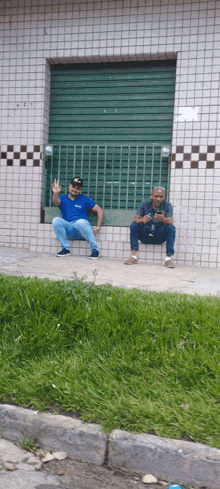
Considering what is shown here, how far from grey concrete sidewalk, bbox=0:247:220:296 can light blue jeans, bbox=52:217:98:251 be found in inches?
10.1

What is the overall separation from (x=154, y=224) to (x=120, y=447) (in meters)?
4.39

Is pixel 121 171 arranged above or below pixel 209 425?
above

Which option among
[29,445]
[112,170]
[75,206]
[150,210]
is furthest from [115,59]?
[29,445]

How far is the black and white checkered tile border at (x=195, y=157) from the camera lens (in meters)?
6.49

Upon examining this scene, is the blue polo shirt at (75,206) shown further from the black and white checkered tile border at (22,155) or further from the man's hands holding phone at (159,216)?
the man's hands holding phone at (159,216)

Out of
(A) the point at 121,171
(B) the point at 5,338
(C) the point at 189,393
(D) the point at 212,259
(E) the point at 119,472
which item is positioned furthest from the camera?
(A) the point at 121,171

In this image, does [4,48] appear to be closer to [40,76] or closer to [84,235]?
[40,76]

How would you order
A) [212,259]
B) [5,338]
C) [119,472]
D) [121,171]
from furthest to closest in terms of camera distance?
[121,171] < [212,259] < [5,338] < [119,472]

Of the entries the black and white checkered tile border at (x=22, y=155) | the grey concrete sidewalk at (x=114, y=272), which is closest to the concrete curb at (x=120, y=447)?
the grey concrete sidewalk at (x=114, y=272)

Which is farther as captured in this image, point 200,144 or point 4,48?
point 4,48

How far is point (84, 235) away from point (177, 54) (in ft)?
11.0

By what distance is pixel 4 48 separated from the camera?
7.34 metres

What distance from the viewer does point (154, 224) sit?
628cm

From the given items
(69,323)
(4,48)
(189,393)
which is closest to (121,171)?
(4,48)
